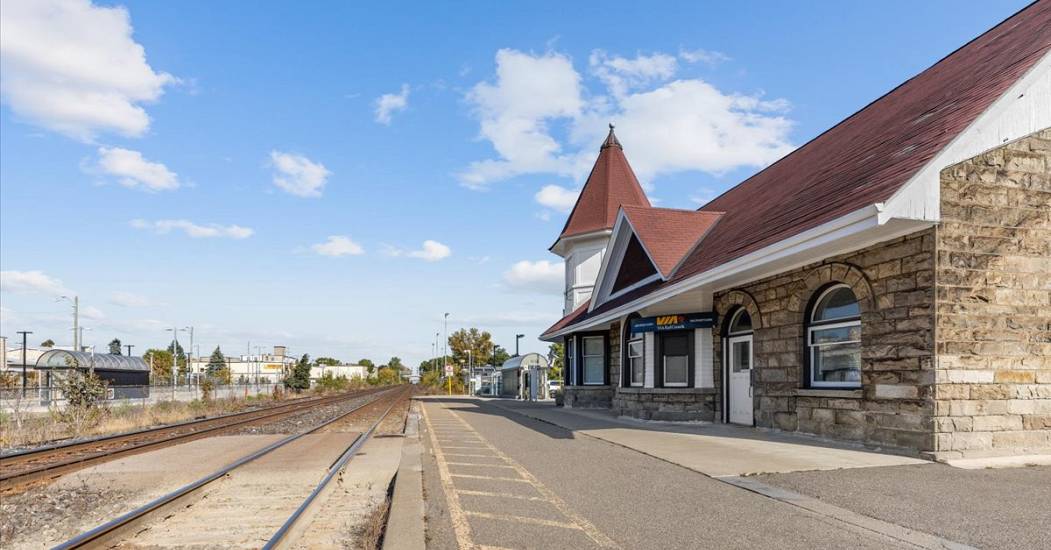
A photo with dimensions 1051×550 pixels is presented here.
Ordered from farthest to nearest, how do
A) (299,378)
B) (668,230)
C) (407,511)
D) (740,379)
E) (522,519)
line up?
(299,378)
(668,230)
(740,379)
(407,511)
(522,519)

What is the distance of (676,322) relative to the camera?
1769cm

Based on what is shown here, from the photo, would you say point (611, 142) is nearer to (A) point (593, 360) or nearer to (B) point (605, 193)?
(B) point (605, 193)

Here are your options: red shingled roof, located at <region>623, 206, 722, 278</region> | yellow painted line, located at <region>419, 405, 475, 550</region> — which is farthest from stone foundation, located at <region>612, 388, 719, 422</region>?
yellow painted line, located at <region>419, 405, 475, 550</region>

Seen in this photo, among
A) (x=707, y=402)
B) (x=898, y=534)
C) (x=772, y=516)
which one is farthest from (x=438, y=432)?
(x=898, y=534)

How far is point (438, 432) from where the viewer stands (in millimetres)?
17391

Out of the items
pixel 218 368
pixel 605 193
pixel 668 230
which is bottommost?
pixel 218 368

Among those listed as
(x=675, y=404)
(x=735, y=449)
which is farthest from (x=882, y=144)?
(x=675, y=404)

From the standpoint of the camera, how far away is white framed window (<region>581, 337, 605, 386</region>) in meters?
27.8

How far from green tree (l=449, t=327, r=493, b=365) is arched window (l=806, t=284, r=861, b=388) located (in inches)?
2806

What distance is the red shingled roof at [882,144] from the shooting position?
10422mm

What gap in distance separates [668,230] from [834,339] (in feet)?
26.3

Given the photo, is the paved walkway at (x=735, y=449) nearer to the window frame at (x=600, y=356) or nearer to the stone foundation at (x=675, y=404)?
the stone foundation at (x=675, y=404)

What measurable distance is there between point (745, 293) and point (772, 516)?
29.3 ft

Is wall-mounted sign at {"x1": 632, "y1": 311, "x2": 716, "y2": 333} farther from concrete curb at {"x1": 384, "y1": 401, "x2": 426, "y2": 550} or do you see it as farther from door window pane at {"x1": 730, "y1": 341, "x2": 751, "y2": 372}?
concrete curb at {"x1": 384, "y1": 401, "x2": 426, "y2": 550}
